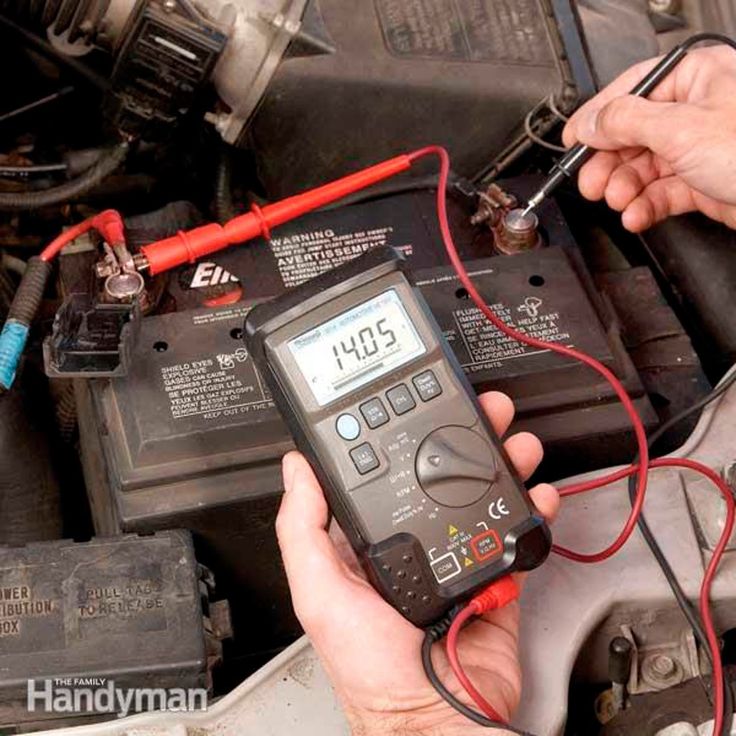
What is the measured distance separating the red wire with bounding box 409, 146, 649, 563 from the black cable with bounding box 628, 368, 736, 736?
0.05 feet

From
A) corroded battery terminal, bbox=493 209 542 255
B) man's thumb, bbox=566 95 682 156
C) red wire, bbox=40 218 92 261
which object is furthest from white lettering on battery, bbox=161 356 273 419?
man's thumb, bbox=566 95 682 156

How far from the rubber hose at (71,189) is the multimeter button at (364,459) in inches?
20.8

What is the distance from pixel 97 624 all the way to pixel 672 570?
A: 0.49 meters

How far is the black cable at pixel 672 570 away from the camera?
3.01 feet

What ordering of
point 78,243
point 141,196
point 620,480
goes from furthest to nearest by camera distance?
1. point 141,196
2. point 78,243
3. point 620,480

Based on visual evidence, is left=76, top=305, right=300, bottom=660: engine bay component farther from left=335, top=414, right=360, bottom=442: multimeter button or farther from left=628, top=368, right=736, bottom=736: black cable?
left=628, top=368, right=736, bottom=736: black cable

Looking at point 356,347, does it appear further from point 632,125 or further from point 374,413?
point 632,125

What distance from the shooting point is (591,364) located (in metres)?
1.07

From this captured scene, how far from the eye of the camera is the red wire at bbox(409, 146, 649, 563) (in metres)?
1.00

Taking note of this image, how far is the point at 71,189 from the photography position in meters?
1.27

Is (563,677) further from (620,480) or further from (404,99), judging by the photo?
(404,99)

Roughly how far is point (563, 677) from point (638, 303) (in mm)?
453

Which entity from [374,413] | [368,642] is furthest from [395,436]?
[368,642]

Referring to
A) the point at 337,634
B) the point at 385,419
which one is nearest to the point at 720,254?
the point at 385,419
